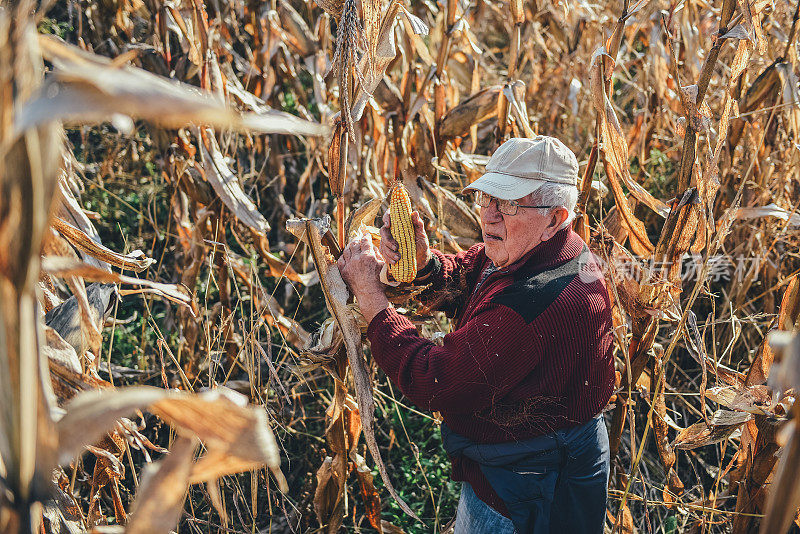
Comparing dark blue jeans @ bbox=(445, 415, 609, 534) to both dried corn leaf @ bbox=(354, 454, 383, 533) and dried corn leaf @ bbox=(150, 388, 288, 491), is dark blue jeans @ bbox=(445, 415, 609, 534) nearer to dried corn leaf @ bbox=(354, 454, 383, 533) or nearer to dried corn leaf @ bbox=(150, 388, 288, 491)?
dried corn leaf @ bbox=(354, 454, 383, 533)

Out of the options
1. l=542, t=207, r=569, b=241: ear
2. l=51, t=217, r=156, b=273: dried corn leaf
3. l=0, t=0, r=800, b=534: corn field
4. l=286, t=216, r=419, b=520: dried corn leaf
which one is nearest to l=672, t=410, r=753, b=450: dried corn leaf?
l=0, t=0, r=800, b=534: corn field

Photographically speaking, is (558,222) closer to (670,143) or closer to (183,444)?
(183,444)

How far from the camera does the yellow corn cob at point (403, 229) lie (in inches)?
57.7

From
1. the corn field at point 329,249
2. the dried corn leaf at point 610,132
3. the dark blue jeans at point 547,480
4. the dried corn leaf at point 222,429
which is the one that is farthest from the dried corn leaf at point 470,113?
the dried corn leaf at point 222,429

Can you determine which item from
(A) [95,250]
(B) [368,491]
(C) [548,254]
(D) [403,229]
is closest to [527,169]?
(C) [548,254]

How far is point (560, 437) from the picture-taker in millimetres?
1504

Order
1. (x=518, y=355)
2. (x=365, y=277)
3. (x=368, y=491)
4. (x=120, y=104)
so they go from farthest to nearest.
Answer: (x=368, y=491), (x=365, y=277), (x=518, y=355), (x=120, y=104)

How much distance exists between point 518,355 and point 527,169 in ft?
1.49

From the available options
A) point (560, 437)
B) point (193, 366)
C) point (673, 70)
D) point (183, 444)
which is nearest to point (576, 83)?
point (673, 70)

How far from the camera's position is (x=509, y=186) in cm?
151

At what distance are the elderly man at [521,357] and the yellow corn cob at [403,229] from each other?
0.18 feet

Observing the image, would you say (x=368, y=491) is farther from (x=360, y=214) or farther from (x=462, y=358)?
(x=360, y=214)

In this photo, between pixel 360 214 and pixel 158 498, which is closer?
pixel 158 498

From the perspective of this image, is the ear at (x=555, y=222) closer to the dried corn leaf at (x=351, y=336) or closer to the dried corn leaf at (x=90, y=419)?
the dried corn leaf at (x=351, y=336)
